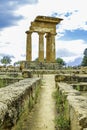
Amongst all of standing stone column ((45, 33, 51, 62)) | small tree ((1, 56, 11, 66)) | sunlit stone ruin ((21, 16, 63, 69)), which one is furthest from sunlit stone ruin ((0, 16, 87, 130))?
small tree ((1, 56, 11, 66))

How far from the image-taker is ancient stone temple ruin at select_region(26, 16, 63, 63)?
45.7 metres

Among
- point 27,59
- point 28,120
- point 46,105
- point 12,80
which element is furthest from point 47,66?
point 28,120

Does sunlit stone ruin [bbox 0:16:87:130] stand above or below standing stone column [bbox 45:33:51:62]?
below

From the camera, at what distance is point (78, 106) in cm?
504

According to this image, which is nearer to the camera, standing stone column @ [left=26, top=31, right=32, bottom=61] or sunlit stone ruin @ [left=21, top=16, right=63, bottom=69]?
sunlit stone ruin @ [left=21, top=16, right=63, bottom=69]

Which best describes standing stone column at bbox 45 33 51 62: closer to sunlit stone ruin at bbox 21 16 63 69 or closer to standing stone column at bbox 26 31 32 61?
sunlit stone ruin at bbox 21 16 63 69

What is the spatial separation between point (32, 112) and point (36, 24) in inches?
1502

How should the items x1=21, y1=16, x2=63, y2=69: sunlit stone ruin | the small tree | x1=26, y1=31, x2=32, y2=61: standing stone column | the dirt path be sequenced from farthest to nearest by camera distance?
the small tree → x1=26, y1=31, x2=32, y2=61: standing stone column → x1=21, y1=16, x2=63, y2=69: sunlit stone ruin → the dirt path

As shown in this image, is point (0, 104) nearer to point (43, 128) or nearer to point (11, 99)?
point (11, 99)

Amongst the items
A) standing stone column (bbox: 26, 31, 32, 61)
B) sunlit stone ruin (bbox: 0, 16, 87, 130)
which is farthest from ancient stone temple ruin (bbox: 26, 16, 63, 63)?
sunlit stone ruin (bbox: 0, 16, 87, 130)

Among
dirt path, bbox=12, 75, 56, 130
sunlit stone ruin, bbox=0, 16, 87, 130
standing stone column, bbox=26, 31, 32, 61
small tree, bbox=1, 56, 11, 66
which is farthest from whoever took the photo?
small tree, bbox=1, 56, 11, 66

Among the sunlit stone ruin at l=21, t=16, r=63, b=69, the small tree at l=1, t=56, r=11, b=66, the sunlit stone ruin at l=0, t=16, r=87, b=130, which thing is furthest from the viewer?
the small tree at l=1, t=56, r=11, b=66

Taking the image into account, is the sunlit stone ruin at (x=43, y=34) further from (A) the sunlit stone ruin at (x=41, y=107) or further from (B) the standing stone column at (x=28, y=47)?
(A) the sunlit stone ruin at (x=41, y=107)

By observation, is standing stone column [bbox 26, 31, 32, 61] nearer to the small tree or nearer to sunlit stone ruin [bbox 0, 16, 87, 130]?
sunlit stone ruin [bbox 0, 16, 87, 130]
